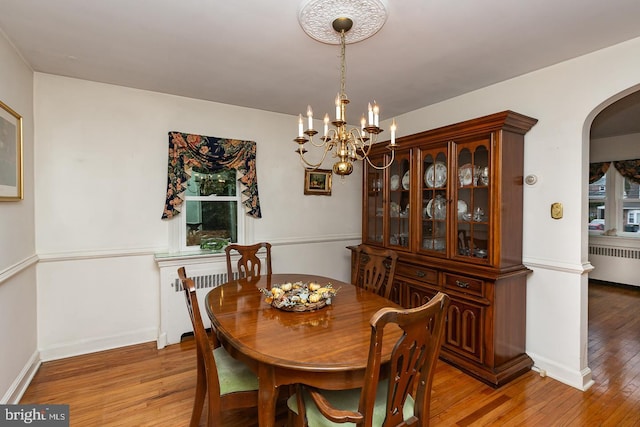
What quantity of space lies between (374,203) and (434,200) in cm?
84

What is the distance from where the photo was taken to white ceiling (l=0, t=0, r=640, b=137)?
176 cm

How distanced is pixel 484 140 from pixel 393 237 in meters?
1.32

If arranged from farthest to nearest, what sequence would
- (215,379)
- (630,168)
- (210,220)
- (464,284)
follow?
(630,168) < (210,220) < (464,284) < (215,379)

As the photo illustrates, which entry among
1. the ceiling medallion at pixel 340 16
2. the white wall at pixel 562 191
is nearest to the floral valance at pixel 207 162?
the ceiling medallion at pixel 340 16

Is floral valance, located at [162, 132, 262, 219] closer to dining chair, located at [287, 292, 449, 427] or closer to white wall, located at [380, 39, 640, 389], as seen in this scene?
dining chair, located at [287, 292, 449, 427]

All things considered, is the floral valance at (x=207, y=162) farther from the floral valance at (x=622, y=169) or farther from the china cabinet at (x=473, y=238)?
the floral valance at (x=622, y=169)

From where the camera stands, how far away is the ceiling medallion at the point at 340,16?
1652 millimetres

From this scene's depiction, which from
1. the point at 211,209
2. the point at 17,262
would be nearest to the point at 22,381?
the point at 17,262

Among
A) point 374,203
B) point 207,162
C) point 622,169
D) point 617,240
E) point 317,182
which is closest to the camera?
point 207,162

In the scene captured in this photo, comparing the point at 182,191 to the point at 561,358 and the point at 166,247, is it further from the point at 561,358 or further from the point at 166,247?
the point at 561,358

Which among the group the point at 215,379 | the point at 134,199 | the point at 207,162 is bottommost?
the point at 215,379

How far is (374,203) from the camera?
3.68 m

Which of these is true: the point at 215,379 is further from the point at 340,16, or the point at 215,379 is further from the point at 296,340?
the point at 340,16

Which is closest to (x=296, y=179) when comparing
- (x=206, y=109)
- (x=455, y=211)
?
(x=206, y=109)
